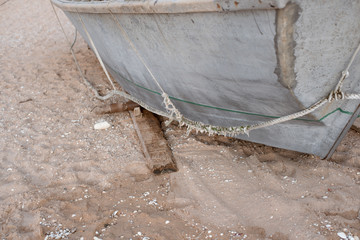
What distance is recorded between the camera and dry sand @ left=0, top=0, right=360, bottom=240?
6.52ft

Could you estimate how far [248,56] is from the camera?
1.68 m

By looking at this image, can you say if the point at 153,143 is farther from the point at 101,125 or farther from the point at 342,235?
the point at 342,235

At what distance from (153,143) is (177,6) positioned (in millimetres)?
1393

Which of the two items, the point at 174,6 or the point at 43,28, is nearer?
the point at 174,6

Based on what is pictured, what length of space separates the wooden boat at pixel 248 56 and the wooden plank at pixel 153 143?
37 cm

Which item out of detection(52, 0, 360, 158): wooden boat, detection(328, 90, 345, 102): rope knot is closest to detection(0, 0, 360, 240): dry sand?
detection(52, 0, 360, 158): wooden boat

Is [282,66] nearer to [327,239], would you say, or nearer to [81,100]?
[327,239]

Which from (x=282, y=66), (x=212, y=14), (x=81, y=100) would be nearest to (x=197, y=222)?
(x=282, y=66)

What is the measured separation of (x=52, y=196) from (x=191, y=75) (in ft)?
4.39

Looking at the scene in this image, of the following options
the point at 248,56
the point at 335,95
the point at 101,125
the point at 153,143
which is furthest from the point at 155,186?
the point at 335,95

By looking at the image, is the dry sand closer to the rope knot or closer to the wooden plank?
the wooden plank

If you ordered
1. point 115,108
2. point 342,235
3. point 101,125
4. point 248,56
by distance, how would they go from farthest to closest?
point 115,108 < point 101,125 < point 342,235 < point 248,56

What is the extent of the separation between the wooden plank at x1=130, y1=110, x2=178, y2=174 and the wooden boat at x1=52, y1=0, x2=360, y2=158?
1.21 ft

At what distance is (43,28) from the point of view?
288 inches
